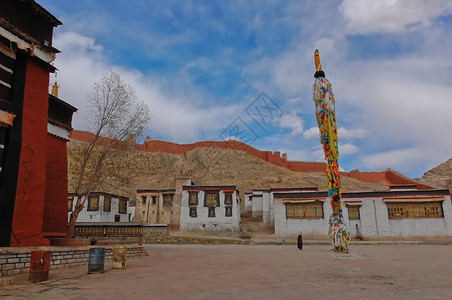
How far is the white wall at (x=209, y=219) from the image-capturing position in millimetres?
35656

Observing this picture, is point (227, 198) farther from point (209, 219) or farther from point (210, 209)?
point (209, 219)

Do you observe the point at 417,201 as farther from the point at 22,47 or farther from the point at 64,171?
the point at 22,47

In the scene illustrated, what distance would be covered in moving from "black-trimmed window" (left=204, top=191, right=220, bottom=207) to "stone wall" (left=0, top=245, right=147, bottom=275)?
78.6 feet

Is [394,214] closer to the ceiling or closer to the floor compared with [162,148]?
closer to the floor

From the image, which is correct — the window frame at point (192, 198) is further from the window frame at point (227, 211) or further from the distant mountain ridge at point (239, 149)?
the distant mountain ridge at point (239, 149)

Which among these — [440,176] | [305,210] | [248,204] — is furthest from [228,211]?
[440,176]

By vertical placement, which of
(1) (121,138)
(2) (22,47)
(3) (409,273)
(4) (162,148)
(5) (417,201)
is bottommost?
(3) (409,273)

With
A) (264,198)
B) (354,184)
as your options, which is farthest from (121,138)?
(354,184)

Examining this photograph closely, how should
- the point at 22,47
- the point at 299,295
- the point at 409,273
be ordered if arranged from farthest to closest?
the point at 22,47 → the point at 409,273 → the point at 299,295

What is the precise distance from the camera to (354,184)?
2689 inches

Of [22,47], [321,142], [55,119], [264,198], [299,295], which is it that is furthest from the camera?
[264,198]

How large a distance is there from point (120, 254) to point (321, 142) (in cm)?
1295

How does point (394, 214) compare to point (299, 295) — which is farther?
point (394, 214)

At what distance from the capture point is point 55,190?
1375 centimetres
